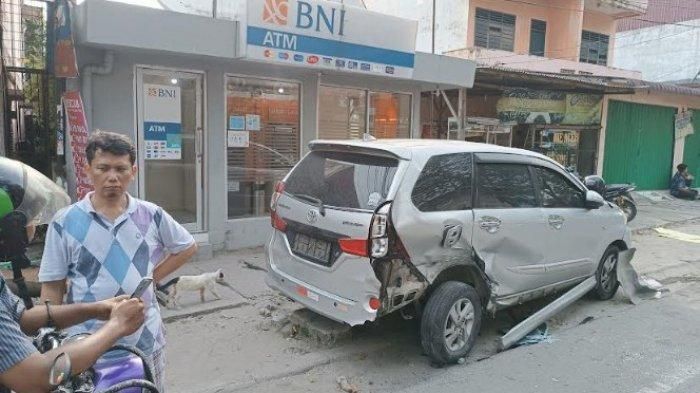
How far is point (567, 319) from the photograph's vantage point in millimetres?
5359

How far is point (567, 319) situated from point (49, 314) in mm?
4822

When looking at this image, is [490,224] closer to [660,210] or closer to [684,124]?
[660,210]

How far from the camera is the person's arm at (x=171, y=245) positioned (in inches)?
97.8

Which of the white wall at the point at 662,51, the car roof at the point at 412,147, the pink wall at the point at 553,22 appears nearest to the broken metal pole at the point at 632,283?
the car roof at the point at 412,147

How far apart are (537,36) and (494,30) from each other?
2.36 m

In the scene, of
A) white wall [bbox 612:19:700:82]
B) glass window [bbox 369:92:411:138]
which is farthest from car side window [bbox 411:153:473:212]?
white wall [bbox 612:19:700:82]

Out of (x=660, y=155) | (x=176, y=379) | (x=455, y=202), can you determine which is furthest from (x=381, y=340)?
(x=660, y=155)

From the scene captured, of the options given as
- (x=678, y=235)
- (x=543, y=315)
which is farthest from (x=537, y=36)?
(x=543, y=315)

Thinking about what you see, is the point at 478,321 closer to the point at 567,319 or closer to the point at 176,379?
the point at 567,319

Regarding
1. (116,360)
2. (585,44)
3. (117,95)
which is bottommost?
(116,360)

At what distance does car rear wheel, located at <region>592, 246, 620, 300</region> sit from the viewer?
581cm

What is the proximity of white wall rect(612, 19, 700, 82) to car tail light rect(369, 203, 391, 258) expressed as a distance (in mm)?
25371

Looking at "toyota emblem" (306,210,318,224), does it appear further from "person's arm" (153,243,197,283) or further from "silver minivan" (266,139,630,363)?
"person's arm" (153,243,197,283)

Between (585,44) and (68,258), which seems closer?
(68,258)
